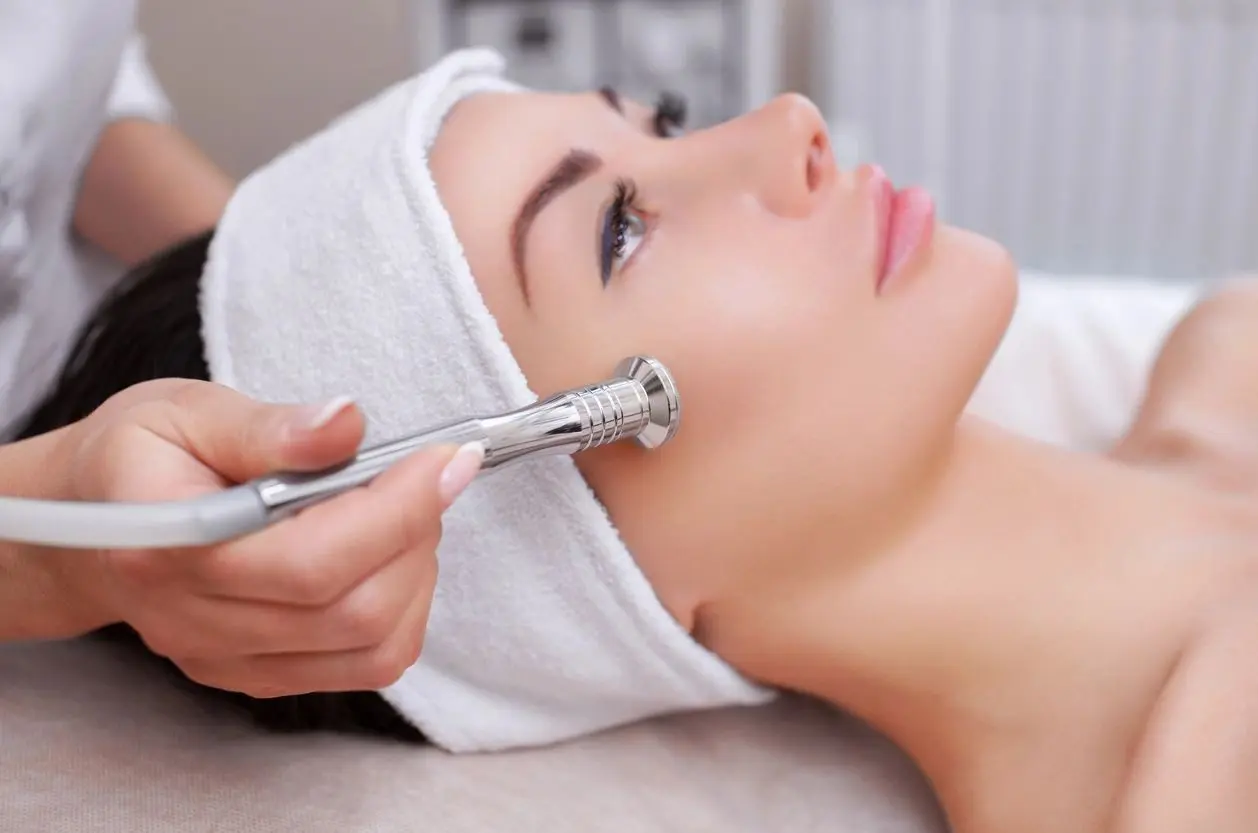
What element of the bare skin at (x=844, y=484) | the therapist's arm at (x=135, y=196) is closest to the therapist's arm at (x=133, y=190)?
the therapist's arm at (x=135, y=196)

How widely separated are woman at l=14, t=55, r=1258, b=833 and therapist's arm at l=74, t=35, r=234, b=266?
15.2 inches

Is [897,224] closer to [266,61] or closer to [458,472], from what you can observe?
[458,472]

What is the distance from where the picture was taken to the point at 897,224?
809 mm

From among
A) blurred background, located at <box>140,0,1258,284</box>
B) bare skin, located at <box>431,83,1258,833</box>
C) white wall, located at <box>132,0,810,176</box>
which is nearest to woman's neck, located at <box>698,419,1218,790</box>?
bare skin, located at <box>431,83,1258,833</box>

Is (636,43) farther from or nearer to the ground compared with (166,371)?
farther from the ground

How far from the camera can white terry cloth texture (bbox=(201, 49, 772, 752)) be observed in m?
0.74

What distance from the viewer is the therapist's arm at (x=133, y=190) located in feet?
3.93

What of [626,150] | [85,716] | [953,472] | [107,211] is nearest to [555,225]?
[626,150]

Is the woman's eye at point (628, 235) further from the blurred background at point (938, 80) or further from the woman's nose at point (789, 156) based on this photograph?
the blurred background at point (938, 80)

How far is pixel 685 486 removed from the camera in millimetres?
746

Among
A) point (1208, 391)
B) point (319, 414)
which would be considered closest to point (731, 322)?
point (319, 414)

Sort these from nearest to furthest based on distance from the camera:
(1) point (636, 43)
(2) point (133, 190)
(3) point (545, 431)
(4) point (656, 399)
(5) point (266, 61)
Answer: (3) point (545, 431), (4) point (656, 399), (2) point (133, 190), (1) point (636, 43), (5) point (266, 61)

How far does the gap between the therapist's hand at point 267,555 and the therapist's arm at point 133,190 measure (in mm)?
696

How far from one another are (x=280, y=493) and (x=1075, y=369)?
3.19ft
